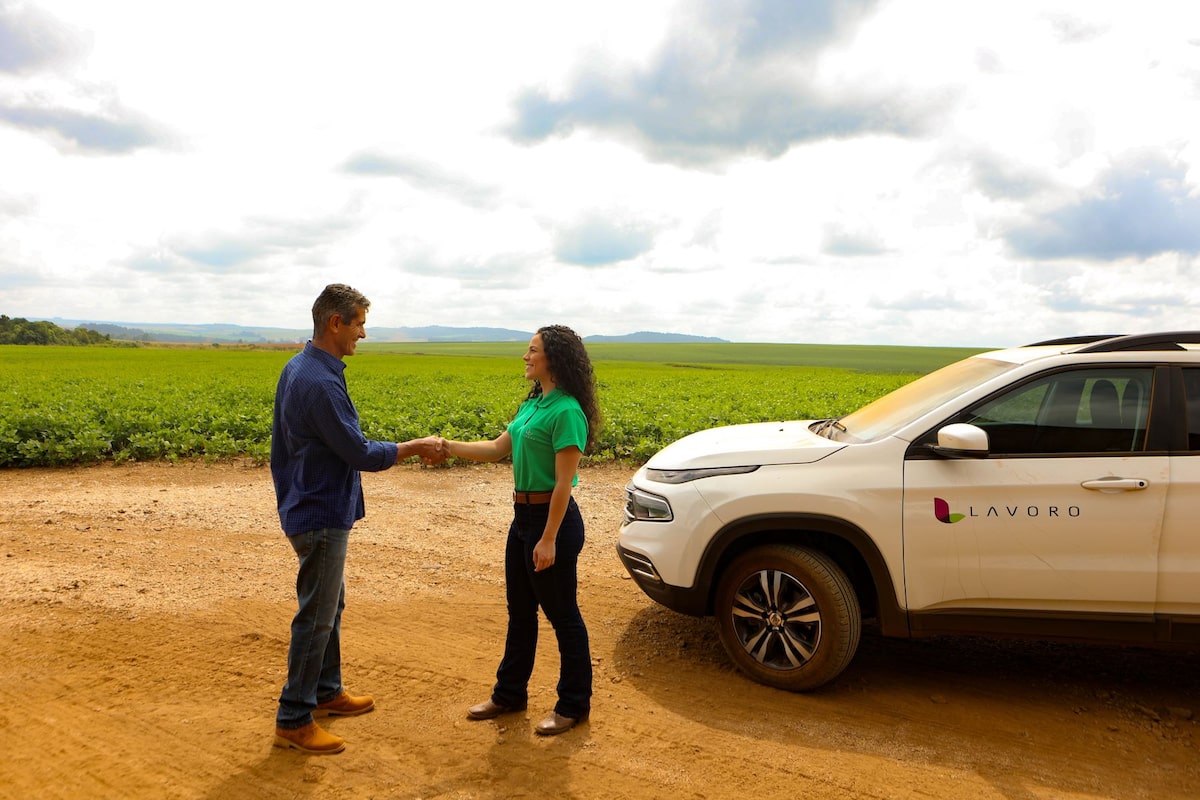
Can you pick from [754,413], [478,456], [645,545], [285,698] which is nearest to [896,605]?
[645,545]

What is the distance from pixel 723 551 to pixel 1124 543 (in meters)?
2.02

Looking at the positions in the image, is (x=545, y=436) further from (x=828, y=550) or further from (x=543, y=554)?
(x=828, y=550)

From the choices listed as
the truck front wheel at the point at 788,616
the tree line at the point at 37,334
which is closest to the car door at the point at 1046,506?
the truck front wheel at the point at 788,616

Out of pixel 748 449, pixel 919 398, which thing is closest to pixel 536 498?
pixel 748 449

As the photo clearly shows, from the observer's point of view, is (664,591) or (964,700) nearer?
(964,700)

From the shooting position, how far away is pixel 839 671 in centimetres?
436

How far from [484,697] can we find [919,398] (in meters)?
3.10

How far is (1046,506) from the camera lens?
13.6ft

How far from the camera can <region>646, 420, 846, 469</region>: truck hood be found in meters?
4.58

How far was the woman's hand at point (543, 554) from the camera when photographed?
3918 millimetres

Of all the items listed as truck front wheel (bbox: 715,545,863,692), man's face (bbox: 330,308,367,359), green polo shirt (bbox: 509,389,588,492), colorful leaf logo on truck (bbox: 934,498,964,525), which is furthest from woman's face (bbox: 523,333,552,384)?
colorful leaf logo on truck (bbox: 934,498,964,525)

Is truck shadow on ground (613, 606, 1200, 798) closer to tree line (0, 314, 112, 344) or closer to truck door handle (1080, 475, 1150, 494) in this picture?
truck door handle (1080, 475, 1150, 494)

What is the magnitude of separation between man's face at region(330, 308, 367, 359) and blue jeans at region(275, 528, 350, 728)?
2.92 ft

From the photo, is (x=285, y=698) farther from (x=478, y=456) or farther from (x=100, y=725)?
(x=478, y=456)
